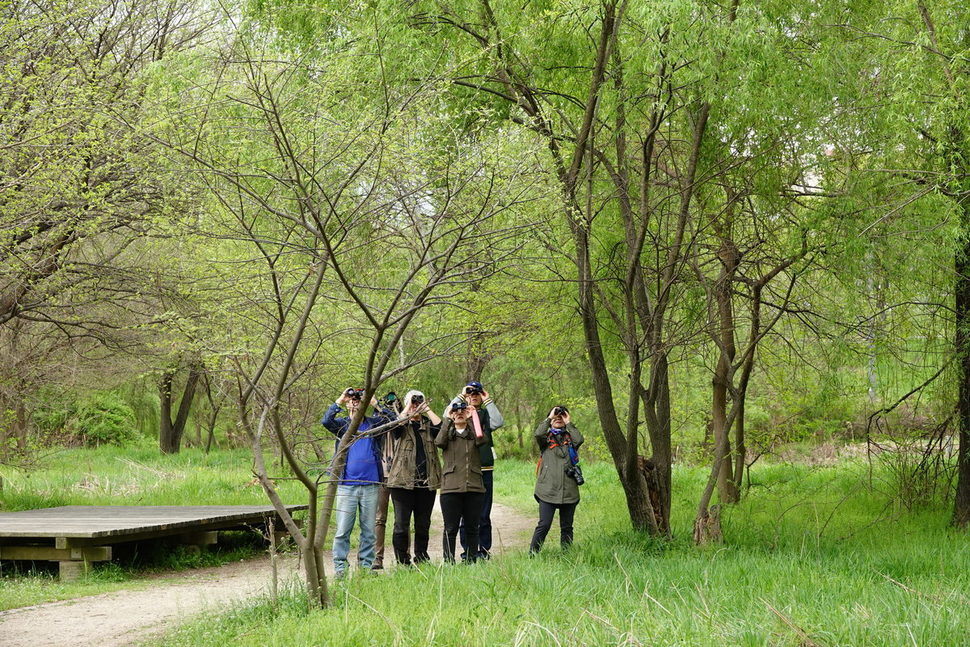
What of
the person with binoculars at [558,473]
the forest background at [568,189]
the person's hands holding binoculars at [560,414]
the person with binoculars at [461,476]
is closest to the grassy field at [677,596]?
the person with binoculars at [558,473]

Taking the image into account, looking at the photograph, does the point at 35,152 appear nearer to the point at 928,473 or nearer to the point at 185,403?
the point at 928,473

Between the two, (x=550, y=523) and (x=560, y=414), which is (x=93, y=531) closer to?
(x=550, y=523)

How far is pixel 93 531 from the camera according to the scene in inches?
350

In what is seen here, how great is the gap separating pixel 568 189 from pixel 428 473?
283 centimetres

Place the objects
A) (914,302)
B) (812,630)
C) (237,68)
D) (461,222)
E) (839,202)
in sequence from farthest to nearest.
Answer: (914,302) → (839,202) → (461,222) → (237,68) → (812,630)

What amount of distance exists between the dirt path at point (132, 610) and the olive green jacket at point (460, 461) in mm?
516

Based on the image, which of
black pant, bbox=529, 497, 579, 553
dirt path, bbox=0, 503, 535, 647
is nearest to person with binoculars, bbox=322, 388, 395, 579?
dirt path, bbox=0, 503, 535, 647

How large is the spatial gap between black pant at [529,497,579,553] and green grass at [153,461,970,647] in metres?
0.20

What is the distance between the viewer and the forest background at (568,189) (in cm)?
645

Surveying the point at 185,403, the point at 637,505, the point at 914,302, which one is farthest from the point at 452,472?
the point at 185,403

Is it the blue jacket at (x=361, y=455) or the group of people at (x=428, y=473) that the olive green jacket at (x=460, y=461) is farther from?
the blue jacket at (x=361, y=455)

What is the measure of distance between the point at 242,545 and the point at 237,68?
24.0 feet

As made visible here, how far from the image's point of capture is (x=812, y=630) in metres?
4.61

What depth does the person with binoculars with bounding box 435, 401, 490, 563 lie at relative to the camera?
8.23m
